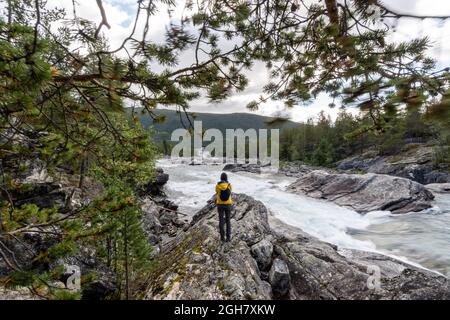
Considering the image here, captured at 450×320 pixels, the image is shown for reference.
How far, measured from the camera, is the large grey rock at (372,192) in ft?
81.6

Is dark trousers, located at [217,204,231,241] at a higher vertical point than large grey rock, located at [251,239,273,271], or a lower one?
higher

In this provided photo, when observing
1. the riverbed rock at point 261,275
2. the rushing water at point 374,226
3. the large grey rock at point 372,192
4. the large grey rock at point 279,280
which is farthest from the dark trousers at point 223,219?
the large grey rock at point 372,192

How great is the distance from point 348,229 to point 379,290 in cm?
1369

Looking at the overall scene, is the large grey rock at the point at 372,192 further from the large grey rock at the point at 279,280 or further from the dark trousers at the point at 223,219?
the dark trousers at the point at 223,219

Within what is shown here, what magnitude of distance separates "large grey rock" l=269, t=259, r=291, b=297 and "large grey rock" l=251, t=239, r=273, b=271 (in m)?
0.28

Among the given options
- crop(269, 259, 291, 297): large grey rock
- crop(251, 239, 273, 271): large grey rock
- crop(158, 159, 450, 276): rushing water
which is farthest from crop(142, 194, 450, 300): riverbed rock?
crop(158, 159, 450, 276): rushing water

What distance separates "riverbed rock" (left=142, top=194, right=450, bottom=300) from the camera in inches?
251

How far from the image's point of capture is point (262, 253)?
27.4 ft

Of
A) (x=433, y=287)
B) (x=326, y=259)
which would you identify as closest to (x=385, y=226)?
(x=326, y=259)

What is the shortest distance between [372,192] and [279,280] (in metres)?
Result: 23.1

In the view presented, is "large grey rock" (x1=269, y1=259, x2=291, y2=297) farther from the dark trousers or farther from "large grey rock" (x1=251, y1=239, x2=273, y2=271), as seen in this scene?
the dark trousers

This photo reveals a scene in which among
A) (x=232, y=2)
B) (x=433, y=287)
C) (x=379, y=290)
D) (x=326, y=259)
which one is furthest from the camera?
(x=326, y=259)

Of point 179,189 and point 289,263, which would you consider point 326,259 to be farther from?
point 179,189

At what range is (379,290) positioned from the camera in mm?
7512
